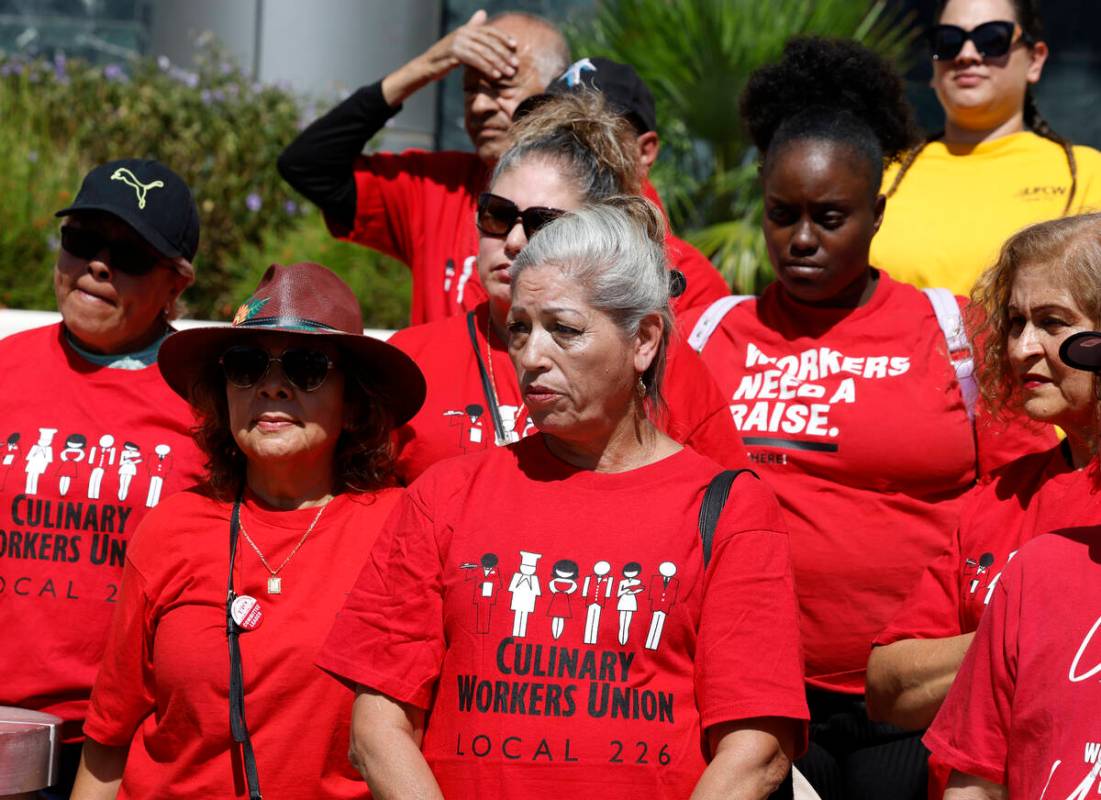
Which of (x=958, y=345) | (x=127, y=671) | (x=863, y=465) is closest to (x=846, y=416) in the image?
(x=863, y=465)

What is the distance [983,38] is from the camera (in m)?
4.98

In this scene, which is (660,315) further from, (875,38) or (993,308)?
(875,38)

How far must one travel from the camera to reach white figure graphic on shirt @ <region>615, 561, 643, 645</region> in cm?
285

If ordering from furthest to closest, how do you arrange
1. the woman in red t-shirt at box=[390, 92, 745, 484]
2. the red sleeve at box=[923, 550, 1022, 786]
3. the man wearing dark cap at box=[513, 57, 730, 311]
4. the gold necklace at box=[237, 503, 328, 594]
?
the man wearing dark cap at box=[513, 57, 730, 311] → the woman in red t-shirt at box=[390, 92, 745, 484] → the gold necklace at box=[237, 503, 328, 594] → the red sleeve at box=[923, 550, 1022, 786]

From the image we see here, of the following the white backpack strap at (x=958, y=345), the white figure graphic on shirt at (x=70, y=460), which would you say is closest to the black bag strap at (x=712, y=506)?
the white backpack strap at (x=958, y=345)

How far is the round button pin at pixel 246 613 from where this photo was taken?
131 inches

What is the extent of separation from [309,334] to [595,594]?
1018mm

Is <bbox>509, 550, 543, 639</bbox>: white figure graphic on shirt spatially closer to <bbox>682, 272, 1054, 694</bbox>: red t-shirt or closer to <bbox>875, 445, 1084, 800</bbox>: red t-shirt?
<bbox>875, 445, 1084, 800</bbox>: red t-shirt

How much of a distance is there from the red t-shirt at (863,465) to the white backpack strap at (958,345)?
0.07 ft

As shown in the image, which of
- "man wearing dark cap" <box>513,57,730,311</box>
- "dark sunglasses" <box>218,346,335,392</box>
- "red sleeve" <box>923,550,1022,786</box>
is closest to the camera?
"red sleeve" <box>923,550,1022,786</box>

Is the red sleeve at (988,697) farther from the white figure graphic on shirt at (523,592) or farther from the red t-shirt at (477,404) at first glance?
the red t-shirt at (477,404)

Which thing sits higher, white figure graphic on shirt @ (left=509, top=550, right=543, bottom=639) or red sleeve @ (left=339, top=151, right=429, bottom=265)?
red sleeve @ (left=339, top=151, right=429, bottom=265)

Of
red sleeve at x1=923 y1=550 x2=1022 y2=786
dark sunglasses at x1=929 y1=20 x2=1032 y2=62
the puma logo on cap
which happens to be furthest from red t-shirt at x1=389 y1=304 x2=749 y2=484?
dark sunglasses at x1=929 y1=20 x2=1032 y2=62

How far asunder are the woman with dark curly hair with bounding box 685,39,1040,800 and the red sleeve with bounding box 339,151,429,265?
1.16m
